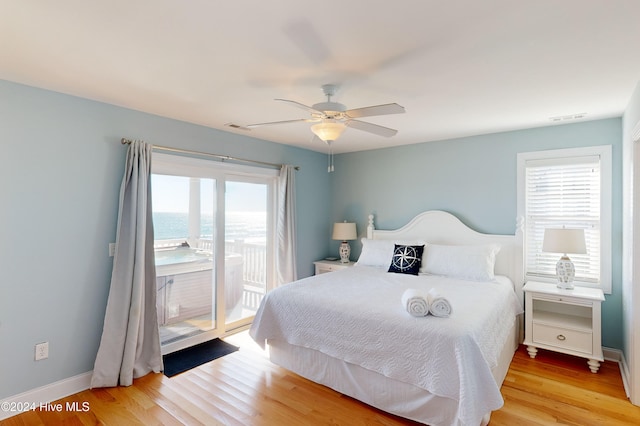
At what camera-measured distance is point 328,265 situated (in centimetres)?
486

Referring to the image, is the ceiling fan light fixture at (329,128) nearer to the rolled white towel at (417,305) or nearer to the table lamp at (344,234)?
the rolled white towel at (417,305)

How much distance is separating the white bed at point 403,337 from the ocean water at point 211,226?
1.21 metres

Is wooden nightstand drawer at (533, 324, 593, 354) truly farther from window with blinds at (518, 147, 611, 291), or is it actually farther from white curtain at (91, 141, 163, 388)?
white curtain at (91, 141, 163, 388)

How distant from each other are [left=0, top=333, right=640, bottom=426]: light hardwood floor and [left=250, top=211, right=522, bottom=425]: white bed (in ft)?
0.55

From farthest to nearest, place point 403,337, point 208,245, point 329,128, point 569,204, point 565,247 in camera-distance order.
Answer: point 208,245 < point 569,204 < point 565,247 < point 329,128 < point 403,337

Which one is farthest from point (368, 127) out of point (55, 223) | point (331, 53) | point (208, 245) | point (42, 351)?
point (42, 351)

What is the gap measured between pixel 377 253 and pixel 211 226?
2058mm

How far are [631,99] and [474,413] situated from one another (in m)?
2.72

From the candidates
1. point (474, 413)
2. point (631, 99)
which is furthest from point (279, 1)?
point (631, 99)

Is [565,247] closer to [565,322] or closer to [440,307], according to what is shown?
[565,322]

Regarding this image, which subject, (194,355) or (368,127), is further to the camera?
(194,355)

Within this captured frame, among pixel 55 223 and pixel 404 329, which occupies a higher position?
pixel 55 223

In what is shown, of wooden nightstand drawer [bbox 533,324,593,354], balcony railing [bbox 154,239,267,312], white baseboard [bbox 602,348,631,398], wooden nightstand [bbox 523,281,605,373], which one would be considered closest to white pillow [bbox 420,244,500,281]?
wooden nightstand [bbox 523,281,605,373]

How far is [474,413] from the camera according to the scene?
77.0 inches
